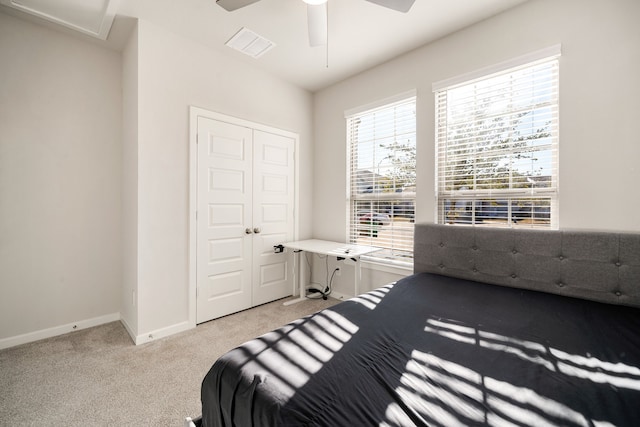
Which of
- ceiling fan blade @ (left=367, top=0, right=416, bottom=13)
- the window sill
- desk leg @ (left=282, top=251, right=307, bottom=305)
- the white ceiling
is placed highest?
the white ceiling

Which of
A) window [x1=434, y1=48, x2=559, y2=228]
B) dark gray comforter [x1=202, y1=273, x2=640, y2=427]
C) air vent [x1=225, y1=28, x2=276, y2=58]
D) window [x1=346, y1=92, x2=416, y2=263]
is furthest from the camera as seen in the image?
window [x1=346, y1=92, x2=416, y2=263]

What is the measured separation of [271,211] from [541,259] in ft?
9.00

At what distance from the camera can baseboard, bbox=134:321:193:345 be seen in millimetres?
2455

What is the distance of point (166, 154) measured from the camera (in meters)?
2.63

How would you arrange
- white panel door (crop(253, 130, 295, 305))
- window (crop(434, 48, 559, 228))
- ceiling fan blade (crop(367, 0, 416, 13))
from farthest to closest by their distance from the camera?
white panel door (crop(253, 130, 295, 305)) < window (crop(434, 48, 559, 228)) < ceiling fan blade (crop(367, 0, 416, 13))

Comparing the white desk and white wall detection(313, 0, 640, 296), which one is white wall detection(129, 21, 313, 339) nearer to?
the white desk

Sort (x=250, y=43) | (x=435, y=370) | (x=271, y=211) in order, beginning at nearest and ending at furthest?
(x=435, y=370), (x=250, y=43), (x=271, y=211)

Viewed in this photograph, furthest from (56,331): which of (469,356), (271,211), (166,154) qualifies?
(469,356)

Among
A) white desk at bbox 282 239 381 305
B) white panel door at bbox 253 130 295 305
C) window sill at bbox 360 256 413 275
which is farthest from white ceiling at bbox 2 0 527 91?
window sill at bbox 360 256 413 275

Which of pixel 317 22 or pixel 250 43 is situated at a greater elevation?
pixel 250 43

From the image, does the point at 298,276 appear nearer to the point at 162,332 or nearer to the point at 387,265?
the point at 387,265

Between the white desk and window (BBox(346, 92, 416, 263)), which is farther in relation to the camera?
window (BBox(346, 92, 416, 263))

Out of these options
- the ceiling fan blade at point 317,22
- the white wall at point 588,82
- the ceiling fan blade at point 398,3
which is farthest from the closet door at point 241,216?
the white wall at point 588,82

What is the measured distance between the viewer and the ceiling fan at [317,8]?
1846 millimetres
